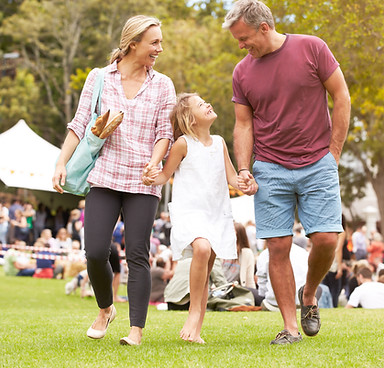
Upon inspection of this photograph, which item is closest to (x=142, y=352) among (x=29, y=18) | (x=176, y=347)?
(x=176, y=347)

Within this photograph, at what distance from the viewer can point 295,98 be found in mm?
5480

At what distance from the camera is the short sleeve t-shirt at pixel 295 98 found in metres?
5.46

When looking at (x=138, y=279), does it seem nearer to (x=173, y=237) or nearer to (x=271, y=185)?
(x=173, y=237)

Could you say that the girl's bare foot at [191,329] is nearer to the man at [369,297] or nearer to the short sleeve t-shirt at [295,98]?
the short sleeve t-shirt at [295,98]

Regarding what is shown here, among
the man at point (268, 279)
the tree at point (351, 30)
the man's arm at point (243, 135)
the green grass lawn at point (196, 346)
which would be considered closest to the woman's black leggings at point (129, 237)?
the green grass lawn at point (196, 346)

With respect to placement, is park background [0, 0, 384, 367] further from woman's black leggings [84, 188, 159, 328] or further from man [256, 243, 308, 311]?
man [256, 243, 308, 311]

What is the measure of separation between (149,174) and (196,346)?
1176 mm

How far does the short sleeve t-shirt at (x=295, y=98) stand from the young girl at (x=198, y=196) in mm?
358

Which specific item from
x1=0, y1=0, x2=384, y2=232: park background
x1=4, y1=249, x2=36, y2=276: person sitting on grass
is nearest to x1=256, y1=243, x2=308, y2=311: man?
x1=4, y1=249, x2=36, y2=276: person sitting on grass

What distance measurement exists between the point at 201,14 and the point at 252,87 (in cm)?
4003

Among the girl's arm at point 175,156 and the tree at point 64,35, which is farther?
the tree at point 64,35

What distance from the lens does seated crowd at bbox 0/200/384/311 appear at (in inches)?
451

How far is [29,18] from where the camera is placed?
4191cm

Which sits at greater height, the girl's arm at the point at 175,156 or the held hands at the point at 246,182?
the girl's arm at the point at 175,156
